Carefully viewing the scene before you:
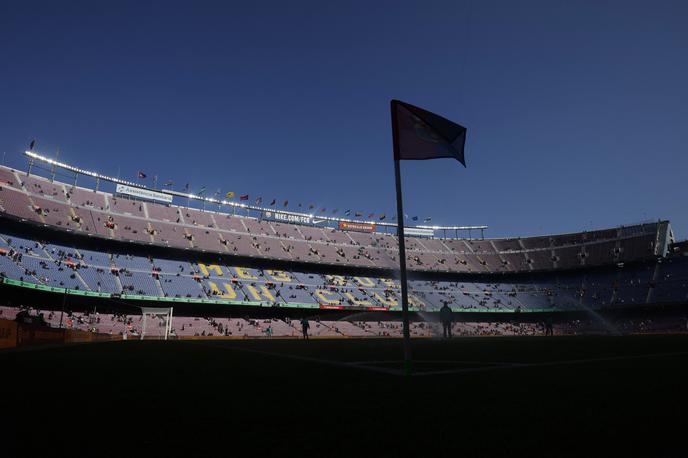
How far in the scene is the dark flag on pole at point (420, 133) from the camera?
7141 mm

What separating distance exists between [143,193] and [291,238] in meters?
24.5

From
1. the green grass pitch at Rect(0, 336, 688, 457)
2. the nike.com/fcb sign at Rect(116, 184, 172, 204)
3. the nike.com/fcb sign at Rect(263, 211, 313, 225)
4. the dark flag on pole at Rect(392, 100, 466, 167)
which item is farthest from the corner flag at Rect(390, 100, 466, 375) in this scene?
the nike.com/fcb sign at Rect(263, 211, 313, 225)

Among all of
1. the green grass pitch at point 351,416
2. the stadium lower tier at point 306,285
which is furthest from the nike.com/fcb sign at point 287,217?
the green grass pitch at point 351,416

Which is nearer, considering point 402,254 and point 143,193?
point 402,254

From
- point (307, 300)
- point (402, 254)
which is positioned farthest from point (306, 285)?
point (402, 254)

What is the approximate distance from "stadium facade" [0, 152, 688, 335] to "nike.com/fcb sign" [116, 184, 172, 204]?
156 millimetres

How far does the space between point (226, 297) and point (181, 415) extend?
49.4 meters

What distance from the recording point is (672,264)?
65.3 metres

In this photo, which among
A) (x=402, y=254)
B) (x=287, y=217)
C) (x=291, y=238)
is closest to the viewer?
(x=402, y=254)

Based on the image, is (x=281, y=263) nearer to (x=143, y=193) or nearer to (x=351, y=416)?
(x=143, y=193)

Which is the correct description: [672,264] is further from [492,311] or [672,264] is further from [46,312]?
[46,312]

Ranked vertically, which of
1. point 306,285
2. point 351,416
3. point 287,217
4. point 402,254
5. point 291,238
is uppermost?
point 287,217

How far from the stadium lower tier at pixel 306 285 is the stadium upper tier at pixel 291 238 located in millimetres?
2732

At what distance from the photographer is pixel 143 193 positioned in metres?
Answer: 61.4
